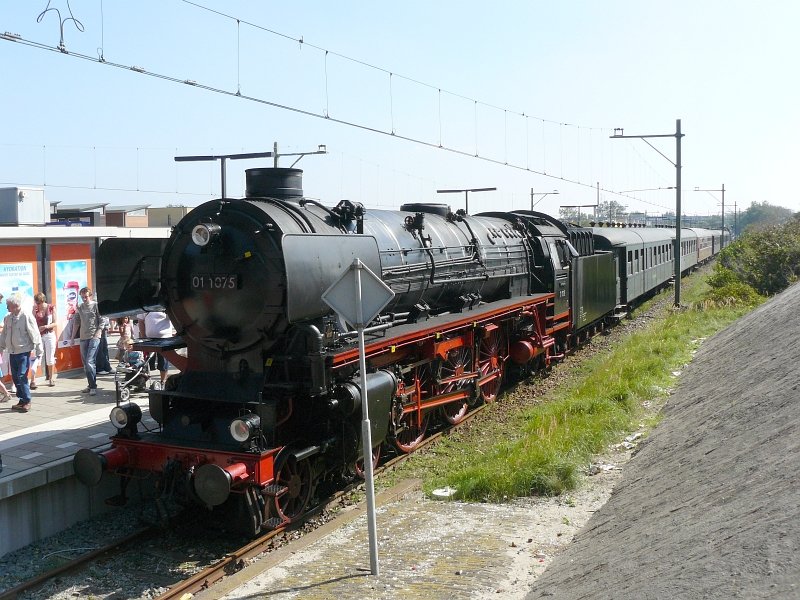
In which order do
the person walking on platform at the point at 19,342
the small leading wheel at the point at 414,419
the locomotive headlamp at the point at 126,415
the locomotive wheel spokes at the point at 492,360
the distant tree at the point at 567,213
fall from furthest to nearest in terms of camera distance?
the distant tree at the point at 567,213
the locomotive wheel spokes at the point at 492,360
the person walking on platform at the point at 19,342
the small leading wheel at the point at 414,419
the locomotive headlamp at the point at 126,415

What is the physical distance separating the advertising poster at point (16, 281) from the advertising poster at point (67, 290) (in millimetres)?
535

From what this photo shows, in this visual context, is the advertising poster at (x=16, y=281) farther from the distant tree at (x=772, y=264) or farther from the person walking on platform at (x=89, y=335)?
the distant tree at (x=772, y=264)

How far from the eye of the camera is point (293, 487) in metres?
7.79

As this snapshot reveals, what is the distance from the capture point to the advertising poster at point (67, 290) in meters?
12.5

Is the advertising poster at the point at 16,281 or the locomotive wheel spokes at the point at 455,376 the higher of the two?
the advertising poster at the point at 16,281

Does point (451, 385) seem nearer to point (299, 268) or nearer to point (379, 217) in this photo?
point (379, 217)

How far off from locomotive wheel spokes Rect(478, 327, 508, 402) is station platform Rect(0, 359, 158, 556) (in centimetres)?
539

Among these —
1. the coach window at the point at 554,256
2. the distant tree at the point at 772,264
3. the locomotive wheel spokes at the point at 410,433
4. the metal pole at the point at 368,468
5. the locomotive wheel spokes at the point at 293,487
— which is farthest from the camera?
the distant tree at the point at 772,264

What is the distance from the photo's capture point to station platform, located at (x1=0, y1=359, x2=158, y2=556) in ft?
24.6

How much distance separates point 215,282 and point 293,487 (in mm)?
2276

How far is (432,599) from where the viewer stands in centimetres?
566

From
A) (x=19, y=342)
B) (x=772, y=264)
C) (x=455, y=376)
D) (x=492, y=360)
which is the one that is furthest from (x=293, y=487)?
(x=772, y=264)

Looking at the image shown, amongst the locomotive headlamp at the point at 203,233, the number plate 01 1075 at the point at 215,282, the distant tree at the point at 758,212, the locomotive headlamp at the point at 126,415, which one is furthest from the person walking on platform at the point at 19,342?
the distant tree at the point at 758,212

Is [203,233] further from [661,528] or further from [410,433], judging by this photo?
[661,528]
